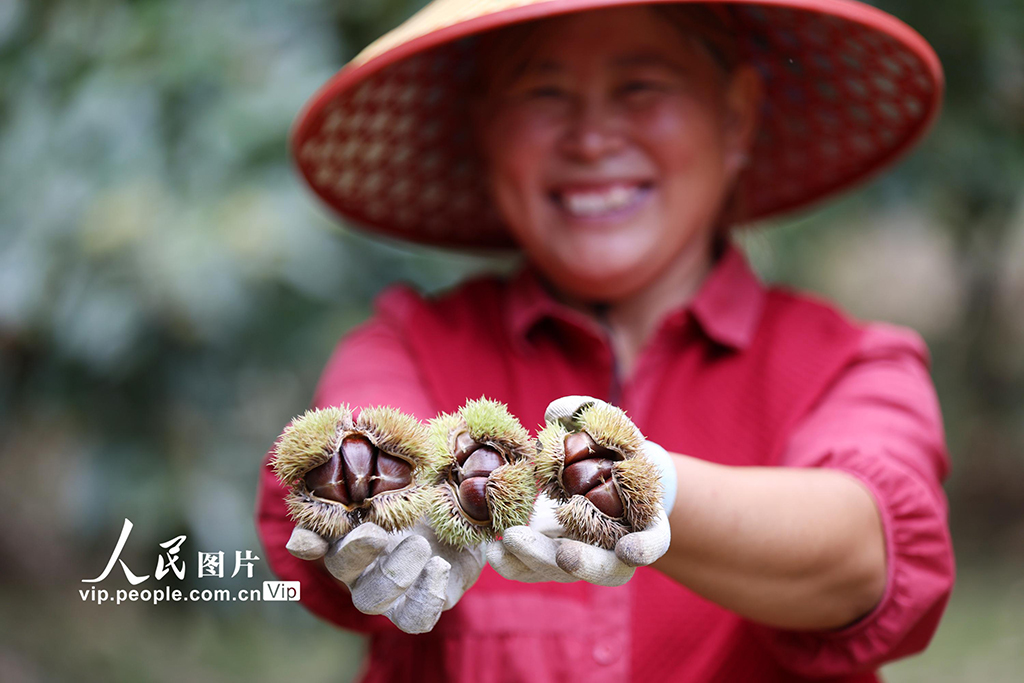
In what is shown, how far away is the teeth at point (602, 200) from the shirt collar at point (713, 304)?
7.4 inches

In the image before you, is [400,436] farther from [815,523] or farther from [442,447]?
[815,523]

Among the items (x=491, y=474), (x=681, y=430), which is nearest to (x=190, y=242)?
(x=681, y=430)

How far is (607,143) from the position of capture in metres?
1.51

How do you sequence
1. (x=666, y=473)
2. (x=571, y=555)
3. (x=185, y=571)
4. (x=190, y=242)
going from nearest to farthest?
(x=571, y=555) < (x=666, y=473) < (x=190, y=242) < (x=185, y=571)

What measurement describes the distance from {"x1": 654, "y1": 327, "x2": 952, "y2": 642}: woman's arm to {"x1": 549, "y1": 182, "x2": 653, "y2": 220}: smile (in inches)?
19.9

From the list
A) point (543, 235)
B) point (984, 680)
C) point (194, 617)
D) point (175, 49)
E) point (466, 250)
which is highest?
point (175, 49)

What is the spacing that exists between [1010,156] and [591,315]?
1.94 metres

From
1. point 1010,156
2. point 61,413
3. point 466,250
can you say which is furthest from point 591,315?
point 1010,156

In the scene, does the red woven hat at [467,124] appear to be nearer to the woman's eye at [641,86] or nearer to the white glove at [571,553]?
the woman's eye at [641,86]

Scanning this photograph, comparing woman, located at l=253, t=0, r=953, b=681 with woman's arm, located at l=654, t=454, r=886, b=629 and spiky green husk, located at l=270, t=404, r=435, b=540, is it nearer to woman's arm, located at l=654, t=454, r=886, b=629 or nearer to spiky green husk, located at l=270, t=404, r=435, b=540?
woman's arm, located at l=654, t=454, r=886, b=629

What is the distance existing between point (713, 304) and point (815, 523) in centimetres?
56

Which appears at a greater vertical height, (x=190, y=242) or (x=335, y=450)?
(x=335, y=450)

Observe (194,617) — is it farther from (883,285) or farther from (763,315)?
(883,285)

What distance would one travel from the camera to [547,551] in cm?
90
